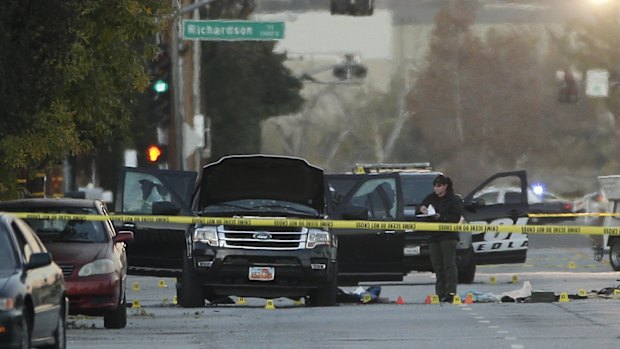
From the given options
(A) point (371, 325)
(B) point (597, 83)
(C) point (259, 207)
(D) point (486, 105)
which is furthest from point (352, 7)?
(D) point (486, 105)

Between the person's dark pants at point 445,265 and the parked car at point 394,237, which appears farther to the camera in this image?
the parked car at point 394,237

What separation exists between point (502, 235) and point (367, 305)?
734 centimetres

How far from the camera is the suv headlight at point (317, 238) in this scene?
26.1 meters

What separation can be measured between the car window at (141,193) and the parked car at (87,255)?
4423 millimetres

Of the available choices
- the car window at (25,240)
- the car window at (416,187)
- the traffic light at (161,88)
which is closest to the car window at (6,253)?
the car window at (25,240)

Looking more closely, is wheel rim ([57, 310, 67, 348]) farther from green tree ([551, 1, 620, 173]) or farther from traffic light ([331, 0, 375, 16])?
green tree ([551, 1, 620, 173])

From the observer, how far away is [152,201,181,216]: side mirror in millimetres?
27438

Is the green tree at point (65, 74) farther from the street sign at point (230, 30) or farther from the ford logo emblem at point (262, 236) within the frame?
the street sign at point (230, 30)

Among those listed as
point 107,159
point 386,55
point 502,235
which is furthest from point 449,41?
point 502,235

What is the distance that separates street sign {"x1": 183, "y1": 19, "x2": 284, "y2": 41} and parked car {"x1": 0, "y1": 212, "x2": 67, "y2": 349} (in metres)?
25.5

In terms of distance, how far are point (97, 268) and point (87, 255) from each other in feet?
0.85

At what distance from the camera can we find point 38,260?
55.5ft

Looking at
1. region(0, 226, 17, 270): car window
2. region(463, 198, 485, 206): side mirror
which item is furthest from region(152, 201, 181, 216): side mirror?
region(0, 226, 17, 270): car window

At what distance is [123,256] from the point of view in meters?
23.9
